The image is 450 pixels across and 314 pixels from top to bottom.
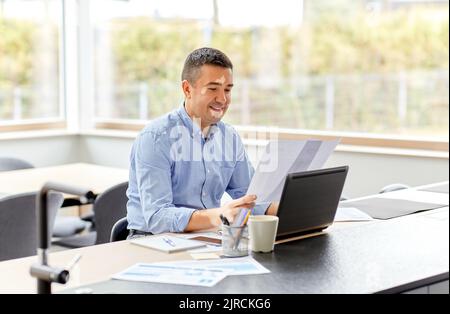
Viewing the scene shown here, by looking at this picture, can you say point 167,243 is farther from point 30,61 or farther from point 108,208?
point 30,61

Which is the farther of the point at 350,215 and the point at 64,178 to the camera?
the point at 64,178

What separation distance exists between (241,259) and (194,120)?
773 mm

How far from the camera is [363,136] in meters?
5.31

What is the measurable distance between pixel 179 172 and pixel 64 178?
1842mm

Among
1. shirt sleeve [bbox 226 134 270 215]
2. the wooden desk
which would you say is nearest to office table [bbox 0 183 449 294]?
shirt sleeve [bbox 226 134 270 215]

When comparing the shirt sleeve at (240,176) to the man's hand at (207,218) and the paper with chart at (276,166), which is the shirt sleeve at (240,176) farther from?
the paper with chart at (276,166)

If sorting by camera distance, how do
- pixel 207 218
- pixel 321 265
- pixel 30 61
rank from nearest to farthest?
pixel 321 265 → pixel 207 218 → pixel 30 61

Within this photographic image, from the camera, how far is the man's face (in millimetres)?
2666

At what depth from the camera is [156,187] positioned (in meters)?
2.57

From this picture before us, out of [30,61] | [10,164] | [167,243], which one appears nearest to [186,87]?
[167,243]

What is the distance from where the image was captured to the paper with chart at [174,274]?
6.23 feet

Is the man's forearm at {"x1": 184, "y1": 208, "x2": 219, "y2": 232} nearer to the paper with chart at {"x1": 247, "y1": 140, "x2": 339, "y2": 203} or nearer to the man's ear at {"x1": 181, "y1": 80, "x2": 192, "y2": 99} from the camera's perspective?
the paper with chart at {"x1": 247, "y1": 140, "x2": 339, "y2": 203}
